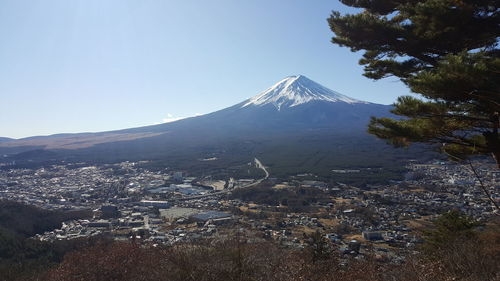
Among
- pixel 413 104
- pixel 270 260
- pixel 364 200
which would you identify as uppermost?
pixel 413 104

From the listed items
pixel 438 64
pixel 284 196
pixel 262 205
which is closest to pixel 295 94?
pixel 284 196

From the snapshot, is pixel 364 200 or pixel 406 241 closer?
pixel 406 241

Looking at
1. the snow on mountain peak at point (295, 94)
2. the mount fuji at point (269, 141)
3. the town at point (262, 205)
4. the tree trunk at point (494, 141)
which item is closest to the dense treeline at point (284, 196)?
the town at point (262, 205)

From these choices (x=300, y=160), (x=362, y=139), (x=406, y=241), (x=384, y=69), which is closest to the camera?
(x=384, y=69)

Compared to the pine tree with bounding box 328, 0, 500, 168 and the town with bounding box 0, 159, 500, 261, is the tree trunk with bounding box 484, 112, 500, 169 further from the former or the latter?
the town with bounding box 0, 159, 500, 261

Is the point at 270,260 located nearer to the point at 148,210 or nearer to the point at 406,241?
the point at 406,241

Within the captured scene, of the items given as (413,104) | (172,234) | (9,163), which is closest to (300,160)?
(172,234)

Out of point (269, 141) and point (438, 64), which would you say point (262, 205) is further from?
point (269, 141)

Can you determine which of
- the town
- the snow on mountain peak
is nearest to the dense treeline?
the town
